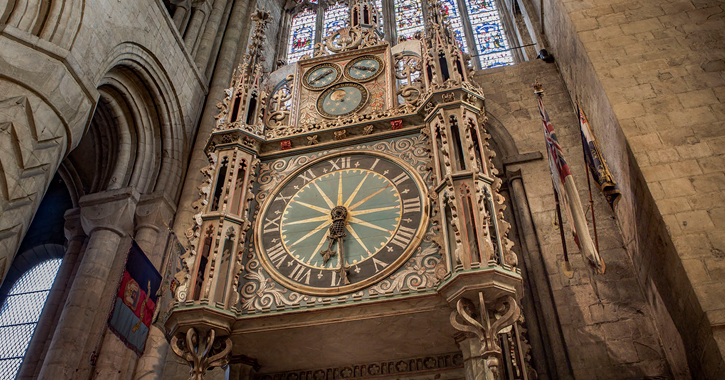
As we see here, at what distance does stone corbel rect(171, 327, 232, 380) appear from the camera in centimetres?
519

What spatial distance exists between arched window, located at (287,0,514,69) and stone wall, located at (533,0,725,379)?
4021 mm

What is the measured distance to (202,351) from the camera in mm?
5285

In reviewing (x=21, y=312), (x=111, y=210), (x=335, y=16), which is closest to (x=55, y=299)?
(x=21, y=312)

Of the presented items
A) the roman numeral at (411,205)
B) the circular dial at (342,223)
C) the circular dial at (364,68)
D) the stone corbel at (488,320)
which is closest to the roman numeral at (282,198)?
the circular dial at (342,223)

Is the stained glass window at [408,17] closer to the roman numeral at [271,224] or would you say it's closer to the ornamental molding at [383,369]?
the roman numeral at [271,224]

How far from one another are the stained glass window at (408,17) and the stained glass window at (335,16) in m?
1.43

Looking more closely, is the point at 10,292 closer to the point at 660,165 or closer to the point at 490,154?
the point at 490,154

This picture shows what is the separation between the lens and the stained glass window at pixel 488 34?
1161 cm

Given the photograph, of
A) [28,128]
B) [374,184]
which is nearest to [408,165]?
[374,184]

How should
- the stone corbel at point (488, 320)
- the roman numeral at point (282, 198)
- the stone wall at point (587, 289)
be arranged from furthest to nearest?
the roman numeral at point (282, 198) → the stone wall at point (587, 289) → the stone corbel at point (488, 320)

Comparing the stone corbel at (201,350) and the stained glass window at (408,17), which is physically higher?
the stained glass window at (408,17)

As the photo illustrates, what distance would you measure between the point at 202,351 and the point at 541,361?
413 centimetres

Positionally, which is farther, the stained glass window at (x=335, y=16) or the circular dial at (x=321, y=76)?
the stained glass window at (x=335, y=16)

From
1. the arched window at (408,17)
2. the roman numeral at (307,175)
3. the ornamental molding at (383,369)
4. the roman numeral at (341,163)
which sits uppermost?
the arched window at (408,17)
